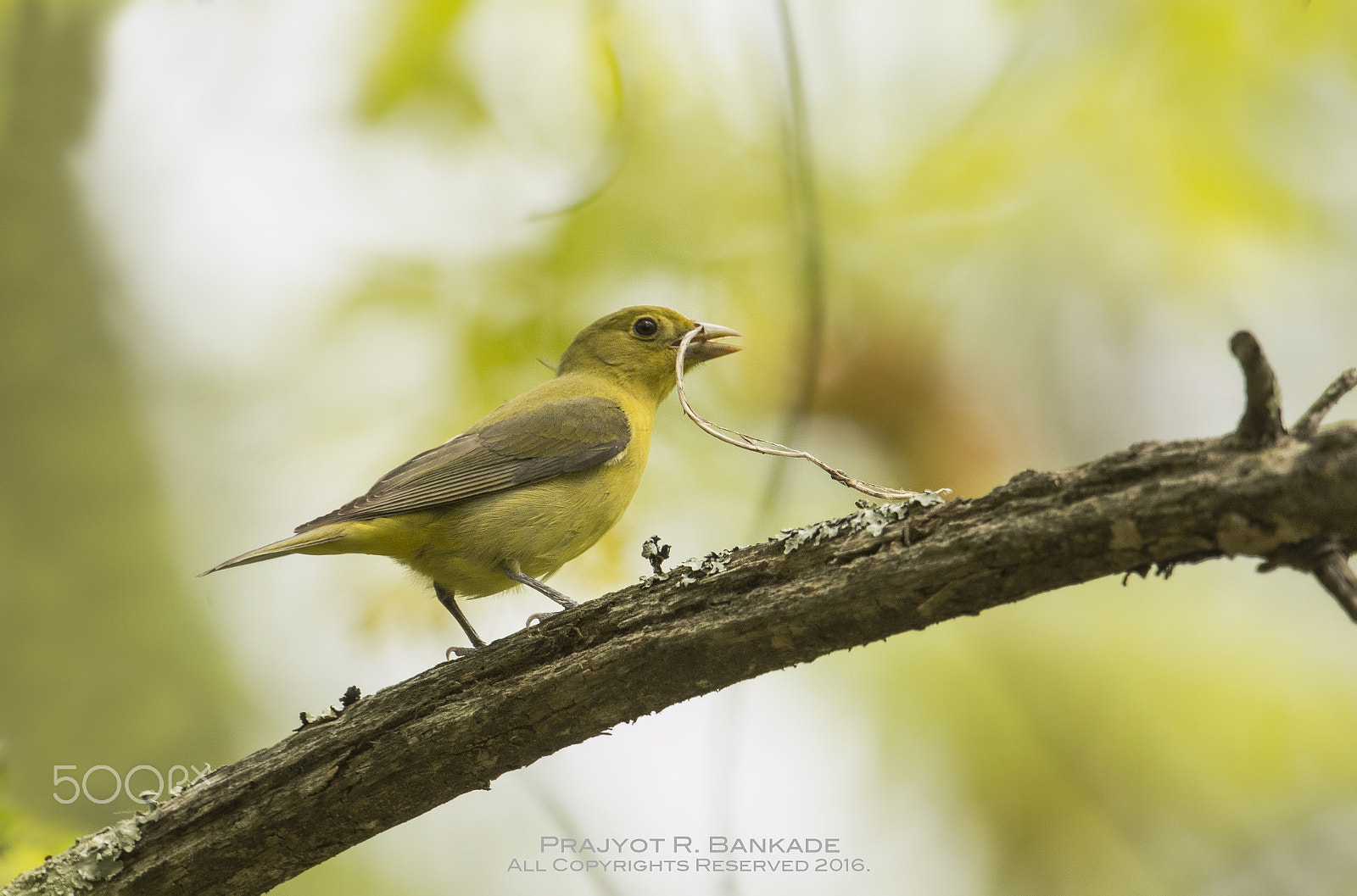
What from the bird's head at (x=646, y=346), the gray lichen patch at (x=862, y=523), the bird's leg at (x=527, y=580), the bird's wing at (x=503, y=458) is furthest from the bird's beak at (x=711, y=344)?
the gray lichen patch at (x=862, y=523)

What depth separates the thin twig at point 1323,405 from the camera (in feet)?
Answer: 6.38

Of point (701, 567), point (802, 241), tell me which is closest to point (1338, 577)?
point (701, 567)

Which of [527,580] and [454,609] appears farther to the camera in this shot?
[454,609]

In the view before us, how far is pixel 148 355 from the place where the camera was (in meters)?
5.97

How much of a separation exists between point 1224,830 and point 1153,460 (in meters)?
2.72

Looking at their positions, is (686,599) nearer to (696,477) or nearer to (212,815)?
(212,815)

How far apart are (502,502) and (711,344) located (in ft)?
5.28

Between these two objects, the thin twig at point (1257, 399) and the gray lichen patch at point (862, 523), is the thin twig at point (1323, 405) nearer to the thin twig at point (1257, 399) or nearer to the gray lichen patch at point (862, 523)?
the thin twig at point (1257, 399)

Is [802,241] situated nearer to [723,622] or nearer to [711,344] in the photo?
[711,344]

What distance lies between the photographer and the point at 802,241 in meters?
4.88

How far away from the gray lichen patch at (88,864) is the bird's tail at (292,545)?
86cm

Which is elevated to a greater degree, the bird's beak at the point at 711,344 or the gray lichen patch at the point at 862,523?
the bird's beak at the point at 711,344

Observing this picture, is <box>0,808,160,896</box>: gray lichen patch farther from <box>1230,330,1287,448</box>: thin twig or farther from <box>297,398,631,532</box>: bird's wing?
<box>1230,330,1287,448</box>: thin twig

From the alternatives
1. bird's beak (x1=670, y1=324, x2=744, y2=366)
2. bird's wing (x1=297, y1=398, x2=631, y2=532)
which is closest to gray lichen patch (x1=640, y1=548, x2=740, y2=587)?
bird's wing (x1=297, y1=398, x2=631, y2=532)
